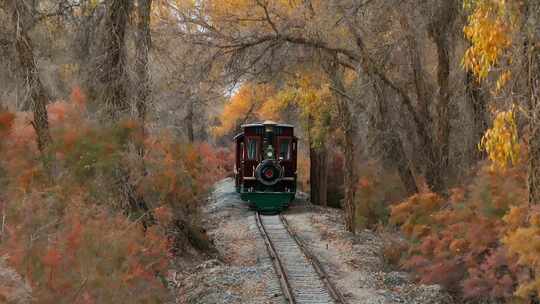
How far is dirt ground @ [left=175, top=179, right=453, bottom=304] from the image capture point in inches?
472

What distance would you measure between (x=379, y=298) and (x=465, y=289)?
1.74 metres

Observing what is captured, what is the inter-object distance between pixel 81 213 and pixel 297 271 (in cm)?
608

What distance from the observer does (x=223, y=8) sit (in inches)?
795

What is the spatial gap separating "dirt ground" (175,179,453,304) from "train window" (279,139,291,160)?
3.31m

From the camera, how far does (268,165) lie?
2573 cm

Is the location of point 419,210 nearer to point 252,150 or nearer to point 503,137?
point 503,137

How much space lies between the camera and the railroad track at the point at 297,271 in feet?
38.7

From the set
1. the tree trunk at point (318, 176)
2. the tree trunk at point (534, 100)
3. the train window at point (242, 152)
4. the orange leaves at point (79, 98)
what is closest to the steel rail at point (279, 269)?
the tree trunk at point (534, 100)

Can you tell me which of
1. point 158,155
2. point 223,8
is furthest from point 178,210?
point 223,8

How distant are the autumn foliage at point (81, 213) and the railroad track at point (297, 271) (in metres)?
2.50

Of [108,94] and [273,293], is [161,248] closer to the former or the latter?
[273,293]

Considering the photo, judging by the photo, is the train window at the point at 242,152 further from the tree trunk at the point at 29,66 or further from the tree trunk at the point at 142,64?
the tree trunk at the point at 29,66

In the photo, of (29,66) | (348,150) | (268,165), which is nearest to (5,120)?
(29,66)

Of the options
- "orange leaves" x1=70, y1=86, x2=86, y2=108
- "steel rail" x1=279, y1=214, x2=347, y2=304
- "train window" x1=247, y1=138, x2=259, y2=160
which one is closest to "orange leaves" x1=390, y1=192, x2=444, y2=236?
"steel rail" x1=279, y1=214, x2=347, y2=304
